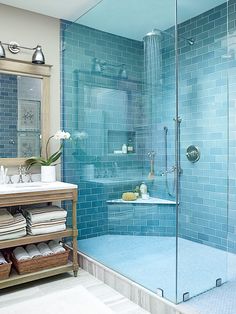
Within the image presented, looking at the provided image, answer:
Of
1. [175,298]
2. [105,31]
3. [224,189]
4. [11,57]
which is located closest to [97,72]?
[105,31]

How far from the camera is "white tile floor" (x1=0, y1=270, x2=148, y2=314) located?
2.24m

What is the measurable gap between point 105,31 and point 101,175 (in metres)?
1.56

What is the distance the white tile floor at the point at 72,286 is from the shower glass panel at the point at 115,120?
39cm

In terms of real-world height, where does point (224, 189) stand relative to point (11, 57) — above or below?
below

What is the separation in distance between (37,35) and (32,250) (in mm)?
2189

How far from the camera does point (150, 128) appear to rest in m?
3.24

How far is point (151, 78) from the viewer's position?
3.26 metres

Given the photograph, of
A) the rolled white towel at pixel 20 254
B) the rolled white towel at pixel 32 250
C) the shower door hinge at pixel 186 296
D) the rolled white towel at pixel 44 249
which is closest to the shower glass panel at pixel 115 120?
the rolled white towel at pixel 44 249

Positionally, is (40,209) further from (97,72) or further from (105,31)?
(105,31)

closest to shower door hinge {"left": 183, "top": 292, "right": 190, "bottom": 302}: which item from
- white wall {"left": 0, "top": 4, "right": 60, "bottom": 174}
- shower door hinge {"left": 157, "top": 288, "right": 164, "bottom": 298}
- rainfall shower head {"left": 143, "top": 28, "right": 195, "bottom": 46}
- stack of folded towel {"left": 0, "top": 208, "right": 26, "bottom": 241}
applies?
shower door hinge {"left": 157, "top": 288, "right": 164, "bottom": 298}

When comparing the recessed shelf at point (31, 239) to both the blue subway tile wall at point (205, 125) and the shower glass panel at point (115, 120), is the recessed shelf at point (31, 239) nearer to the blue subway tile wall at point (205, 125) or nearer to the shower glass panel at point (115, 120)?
the shower glass panel at point (115, 120)

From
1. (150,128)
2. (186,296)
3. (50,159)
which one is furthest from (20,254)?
(150,128)

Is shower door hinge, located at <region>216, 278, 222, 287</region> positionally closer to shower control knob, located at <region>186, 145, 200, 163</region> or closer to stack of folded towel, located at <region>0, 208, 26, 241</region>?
shower control knob, located at <region>186, 145, 200, 163</region>

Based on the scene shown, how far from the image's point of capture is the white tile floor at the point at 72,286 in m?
2.24
